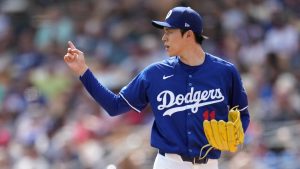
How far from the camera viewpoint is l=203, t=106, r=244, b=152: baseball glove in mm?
6340

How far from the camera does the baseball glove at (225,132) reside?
6.34 m

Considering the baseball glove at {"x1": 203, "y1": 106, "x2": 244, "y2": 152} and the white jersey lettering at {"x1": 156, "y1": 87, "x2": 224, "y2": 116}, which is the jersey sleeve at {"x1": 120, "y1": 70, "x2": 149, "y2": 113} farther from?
the baseball glove at {"x1": 203, "y1": 106, "x2": 244, "y2": 152}

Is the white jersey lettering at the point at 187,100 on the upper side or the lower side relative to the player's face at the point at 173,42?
lower

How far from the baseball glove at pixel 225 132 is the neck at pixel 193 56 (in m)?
0.41

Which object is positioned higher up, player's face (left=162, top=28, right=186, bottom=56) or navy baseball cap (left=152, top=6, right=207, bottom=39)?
navy baseball cap (left=152, top=6, right=207, bottom=39)

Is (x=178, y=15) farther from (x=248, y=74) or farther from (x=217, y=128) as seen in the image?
(x=248, y=74)

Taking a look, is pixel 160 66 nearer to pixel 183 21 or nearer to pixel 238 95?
pixel 183 21

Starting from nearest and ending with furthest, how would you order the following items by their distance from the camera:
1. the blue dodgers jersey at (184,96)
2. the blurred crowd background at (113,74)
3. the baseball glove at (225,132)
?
the baseball glove at (225,132), the blue dodgers jersey at (184,96), the blurred crowd background at (113,74)

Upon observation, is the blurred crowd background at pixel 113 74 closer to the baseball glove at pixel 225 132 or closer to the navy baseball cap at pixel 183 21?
the baseball glove at pixel 225 132

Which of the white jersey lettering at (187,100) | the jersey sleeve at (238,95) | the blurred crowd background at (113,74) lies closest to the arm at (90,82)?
the white jersey lettering at (187,100)

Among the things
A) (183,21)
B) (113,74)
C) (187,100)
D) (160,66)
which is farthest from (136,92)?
(113,74)

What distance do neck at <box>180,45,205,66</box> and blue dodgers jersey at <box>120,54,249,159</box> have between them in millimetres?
31

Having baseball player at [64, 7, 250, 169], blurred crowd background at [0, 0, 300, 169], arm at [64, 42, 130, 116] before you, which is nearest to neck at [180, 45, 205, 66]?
baseball player at [64, 7, 250, 169]

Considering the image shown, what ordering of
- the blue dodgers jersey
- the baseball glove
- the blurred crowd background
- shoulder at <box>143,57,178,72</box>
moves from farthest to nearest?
the blurred crowd background
shoulder at <box>143,57,178,72</box>
the blue dodgers jersey
the baseball glove
